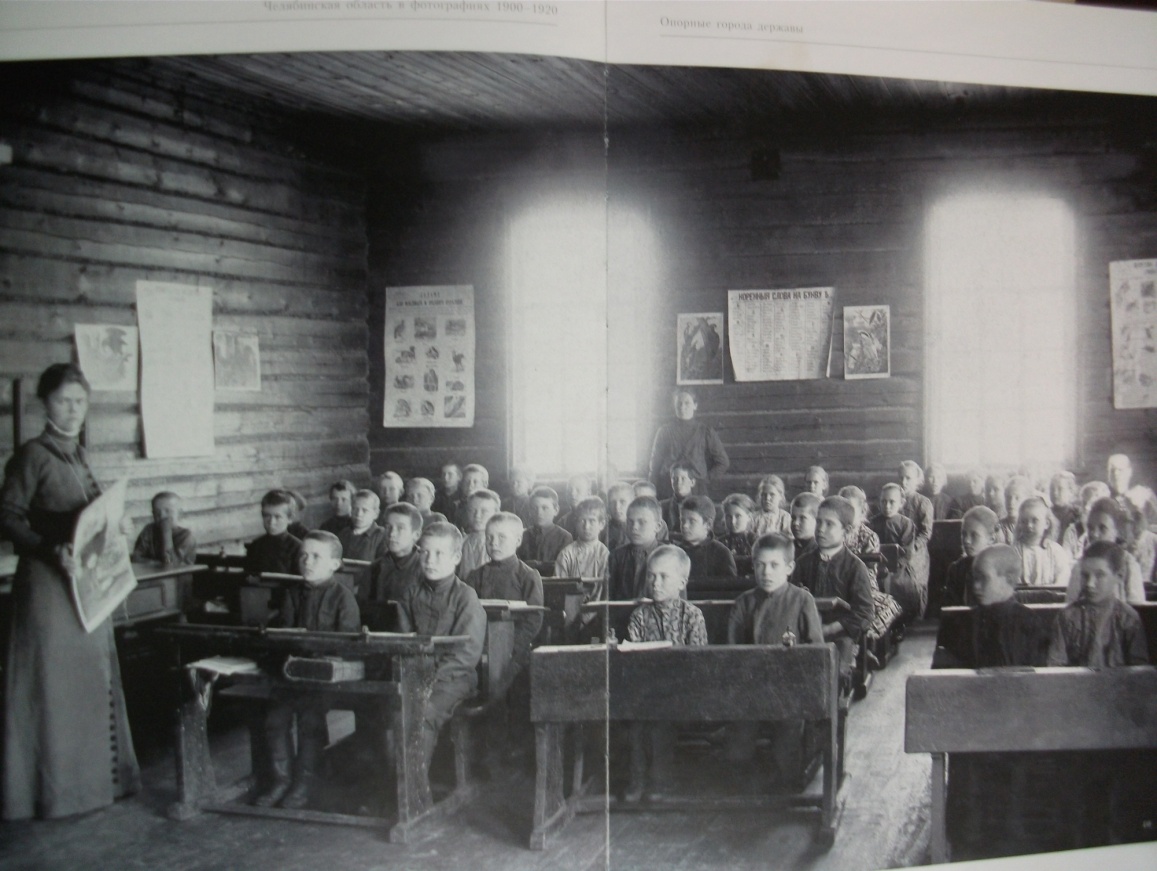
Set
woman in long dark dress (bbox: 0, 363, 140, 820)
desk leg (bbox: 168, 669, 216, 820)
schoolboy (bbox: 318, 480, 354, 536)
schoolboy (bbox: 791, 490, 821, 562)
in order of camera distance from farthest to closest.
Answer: schoolboy (bbox: 791, 490, 821, 562), schoolboy (bbox: 318, 480, 354, 536), desk leg (bbox: 168, 669, 216, 820), woman in long dark dress (bbox: 0, 363, 140, 820)

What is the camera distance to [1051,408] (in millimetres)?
1476

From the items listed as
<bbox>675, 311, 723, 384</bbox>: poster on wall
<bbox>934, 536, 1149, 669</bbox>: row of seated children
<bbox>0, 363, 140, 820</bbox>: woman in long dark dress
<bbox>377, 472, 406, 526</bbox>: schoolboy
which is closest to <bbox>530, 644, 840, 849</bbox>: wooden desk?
<bbox>934, 536, 1149, 669</bbox>: row of seated children

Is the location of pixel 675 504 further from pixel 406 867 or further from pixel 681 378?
pixel 406 867

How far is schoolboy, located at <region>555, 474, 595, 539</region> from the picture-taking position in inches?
51.0

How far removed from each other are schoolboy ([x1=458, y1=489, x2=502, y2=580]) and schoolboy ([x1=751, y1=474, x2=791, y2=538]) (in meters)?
0.45

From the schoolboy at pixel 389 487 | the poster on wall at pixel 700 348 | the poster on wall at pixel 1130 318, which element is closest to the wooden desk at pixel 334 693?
the schoolboy at pixel 389 487

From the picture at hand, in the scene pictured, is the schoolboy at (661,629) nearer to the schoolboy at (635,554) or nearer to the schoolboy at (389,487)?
the schoolboy at (635,554)

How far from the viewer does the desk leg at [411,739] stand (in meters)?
1.30

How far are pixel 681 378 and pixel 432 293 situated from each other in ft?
1.36

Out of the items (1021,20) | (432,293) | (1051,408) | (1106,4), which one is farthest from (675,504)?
(1106,4)

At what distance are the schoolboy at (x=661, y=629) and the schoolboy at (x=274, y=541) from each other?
0.55 metres

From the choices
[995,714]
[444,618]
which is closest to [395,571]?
[444,618]

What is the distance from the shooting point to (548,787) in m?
1.30

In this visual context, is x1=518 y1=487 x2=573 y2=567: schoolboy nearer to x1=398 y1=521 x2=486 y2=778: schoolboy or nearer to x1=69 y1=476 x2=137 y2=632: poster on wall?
x1=398 y1=521 x2=486 y2=778: schoolboy
